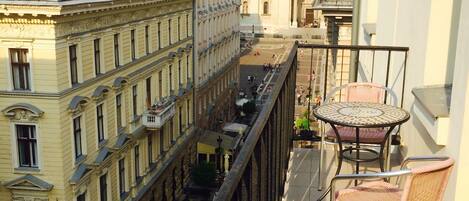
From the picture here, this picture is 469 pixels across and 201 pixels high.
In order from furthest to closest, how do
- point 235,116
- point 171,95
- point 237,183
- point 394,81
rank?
point 235,116 < point 171,95 < point 394,81 < point 237,183

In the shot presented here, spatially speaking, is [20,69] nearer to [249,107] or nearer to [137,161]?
[137,161]

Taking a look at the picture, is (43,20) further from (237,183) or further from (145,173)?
(237,183)

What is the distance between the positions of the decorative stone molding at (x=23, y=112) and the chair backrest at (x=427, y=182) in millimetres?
14597

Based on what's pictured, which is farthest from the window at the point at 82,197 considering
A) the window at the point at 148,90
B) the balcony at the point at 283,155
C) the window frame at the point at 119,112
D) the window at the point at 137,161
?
the balcony at the point at 283,155

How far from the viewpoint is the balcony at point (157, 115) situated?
2394cm

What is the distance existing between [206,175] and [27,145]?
12996mm

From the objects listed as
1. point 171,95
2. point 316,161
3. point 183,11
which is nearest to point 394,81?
point 316,161

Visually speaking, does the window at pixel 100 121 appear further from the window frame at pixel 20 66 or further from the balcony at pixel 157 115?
the balcony at pixel 157 115

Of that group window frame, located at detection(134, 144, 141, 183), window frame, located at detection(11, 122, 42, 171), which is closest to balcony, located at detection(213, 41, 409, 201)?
window frame, located at detection(11, 122, 42, 171)

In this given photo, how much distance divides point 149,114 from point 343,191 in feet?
68.1

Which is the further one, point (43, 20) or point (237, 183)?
point (43, 20)

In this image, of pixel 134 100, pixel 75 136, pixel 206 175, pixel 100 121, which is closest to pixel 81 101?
pixel 75 136

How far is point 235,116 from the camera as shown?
1907 inches

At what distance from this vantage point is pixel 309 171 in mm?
6805
